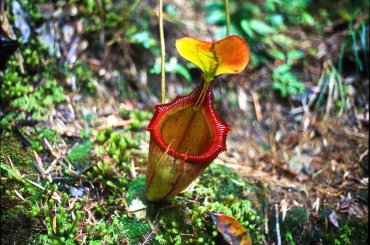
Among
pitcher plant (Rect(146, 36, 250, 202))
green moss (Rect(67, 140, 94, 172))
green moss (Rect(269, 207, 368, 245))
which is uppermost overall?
pitcher plant (Rect(146, 36, 250, 202))

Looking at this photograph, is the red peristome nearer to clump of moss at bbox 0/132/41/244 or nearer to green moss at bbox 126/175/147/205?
green moss at bbox 126/175/147/205

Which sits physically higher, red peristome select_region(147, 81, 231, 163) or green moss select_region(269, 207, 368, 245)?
red peristome select_region(147, 81, 231, 163)

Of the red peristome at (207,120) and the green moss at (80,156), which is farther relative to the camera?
the green moss at (80,156)

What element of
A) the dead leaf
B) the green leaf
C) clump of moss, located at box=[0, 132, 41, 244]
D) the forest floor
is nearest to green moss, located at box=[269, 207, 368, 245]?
the forest floor

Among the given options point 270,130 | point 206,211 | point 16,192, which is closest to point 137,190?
point 206,211

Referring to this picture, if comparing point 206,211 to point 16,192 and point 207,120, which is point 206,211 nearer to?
point 207,120

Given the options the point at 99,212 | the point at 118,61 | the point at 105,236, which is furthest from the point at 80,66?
the point at 105,236

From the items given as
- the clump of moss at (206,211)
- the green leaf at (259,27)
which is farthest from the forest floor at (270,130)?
the green leaf at (259,27)

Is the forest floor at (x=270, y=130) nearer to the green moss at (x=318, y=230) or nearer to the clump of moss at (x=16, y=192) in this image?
the green moss at (x=318, y=230)
